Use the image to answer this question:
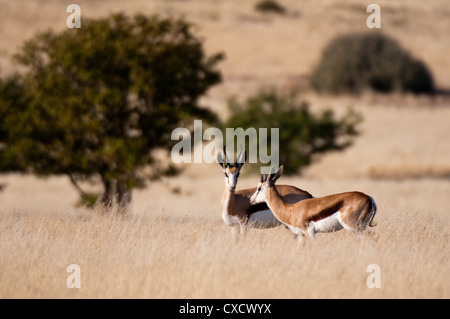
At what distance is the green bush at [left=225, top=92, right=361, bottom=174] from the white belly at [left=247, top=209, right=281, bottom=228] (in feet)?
76.9

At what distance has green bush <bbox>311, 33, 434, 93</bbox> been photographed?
265ft

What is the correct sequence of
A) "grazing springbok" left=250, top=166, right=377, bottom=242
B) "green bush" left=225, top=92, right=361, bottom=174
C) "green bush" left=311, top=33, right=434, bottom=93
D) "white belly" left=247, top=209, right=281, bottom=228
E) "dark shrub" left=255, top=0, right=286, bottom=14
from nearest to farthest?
"grazing springbok" left=250, top=166, right=377, bottom=242 → "white belly" left=247, top=209, right=281, bottom=228 → "green bush" left=225, top=92, right=361, bottom=174 → "green bush" left=311, top=33, right=434, bottom=93 → "dark shrub" left=255, top=0, right=286, bottom=14

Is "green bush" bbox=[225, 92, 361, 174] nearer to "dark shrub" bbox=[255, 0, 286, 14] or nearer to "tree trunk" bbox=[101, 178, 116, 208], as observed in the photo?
"tree trunk" bbox=[101, 178, 116, 208]

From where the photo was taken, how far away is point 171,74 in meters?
21.8

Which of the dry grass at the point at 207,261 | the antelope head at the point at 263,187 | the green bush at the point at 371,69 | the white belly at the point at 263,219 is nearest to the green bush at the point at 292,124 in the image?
the white belly at the point at 263,219

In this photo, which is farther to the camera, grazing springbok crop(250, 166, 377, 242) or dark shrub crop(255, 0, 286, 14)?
dark shrub crop(255, 0, 286, 14)

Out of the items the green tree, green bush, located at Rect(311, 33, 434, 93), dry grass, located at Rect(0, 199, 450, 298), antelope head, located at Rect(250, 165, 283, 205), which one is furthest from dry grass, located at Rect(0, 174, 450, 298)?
green bush, located at Rect(311, 33, 434, 93)

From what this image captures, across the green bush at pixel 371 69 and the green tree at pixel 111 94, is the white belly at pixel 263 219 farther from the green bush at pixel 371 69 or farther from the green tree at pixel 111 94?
the green bush at pixel 371 69

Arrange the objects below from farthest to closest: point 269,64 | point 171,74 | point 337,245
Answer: point 269,64 < point 171,74 < point 337,245
